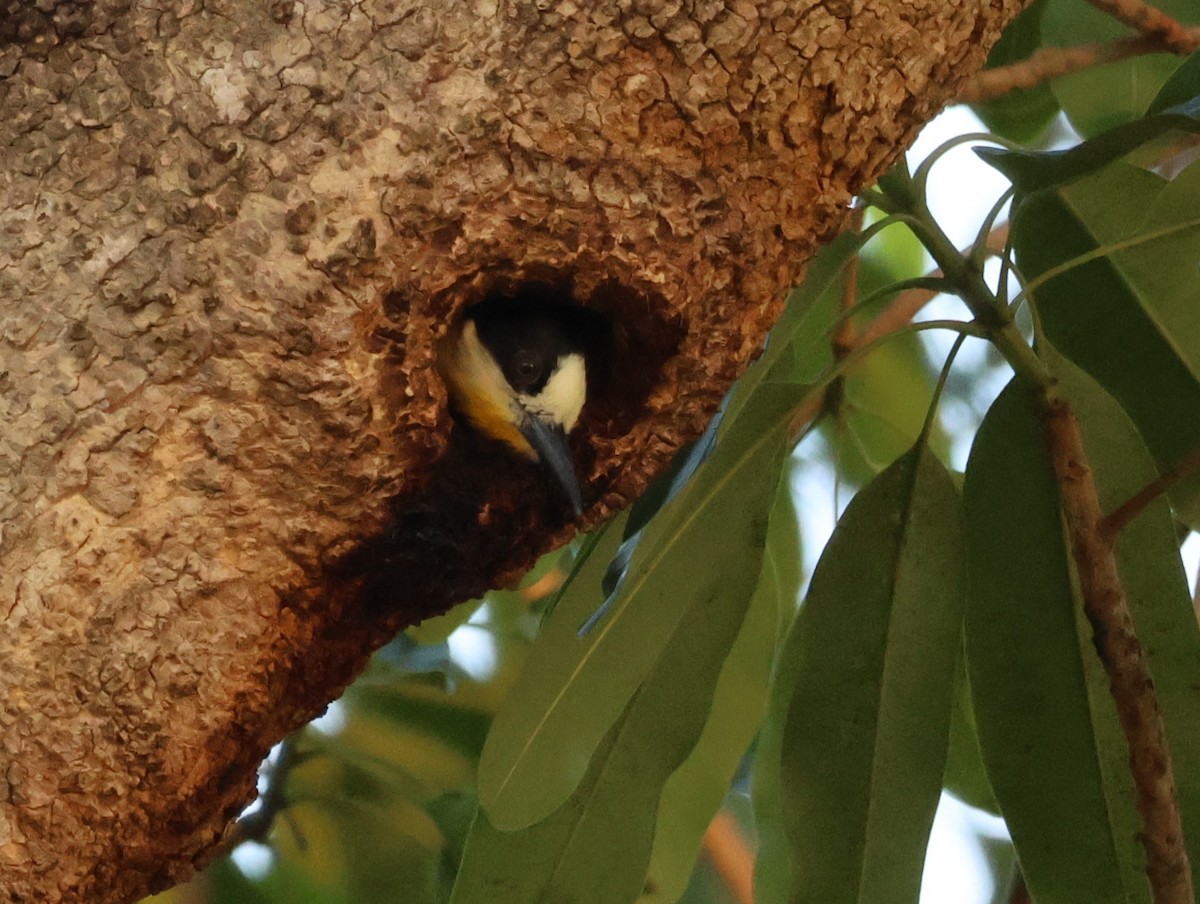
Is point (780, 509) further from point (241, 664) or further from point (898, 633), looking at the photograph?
point (241, 664)

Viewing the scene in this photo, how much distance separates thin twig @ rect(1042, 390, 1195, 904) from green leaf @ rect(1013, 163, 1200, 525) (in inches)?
11.8

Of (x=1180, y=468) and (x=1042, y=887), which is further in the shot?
(x=1042, y=887)

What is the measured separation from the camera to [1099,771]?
1475 mm

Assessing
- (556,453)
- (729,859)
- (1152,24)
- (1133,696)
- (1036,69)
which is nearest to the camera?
(1133,696)

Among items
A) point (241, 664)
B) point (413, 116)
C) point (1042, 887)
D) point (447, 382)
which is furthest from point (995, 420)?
point (241, 664)

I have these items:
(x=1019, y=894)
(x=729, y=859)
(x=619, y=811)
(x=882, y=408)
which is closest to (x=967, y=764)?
(x=1019, y=894)

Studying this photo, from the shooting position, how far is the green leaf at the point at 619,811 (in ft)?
4.86

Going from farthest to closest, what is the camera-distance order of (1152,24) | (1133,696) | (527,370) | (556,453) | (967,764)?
(967,764) < (1152,24) < (527,370) < (556,453) < (1133,696)

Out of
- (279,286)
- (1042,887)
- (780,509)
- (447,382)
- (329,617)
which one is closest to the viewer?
(279,286)

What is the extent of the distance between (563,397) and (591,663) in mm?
312

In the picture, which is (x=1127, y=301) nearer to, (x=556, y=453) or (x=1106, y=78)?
(x=1106, y=78)

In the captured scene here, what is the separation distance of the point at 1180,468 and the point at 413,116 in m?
0.77

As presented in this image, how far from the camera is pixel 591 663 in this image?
132cm

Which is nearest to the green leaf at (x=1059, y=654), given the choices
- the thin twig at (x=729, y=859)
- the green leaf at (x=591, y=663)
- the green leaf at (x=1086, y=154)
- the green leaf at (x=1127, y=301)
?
the green leaf at (x=1127, y=301)
